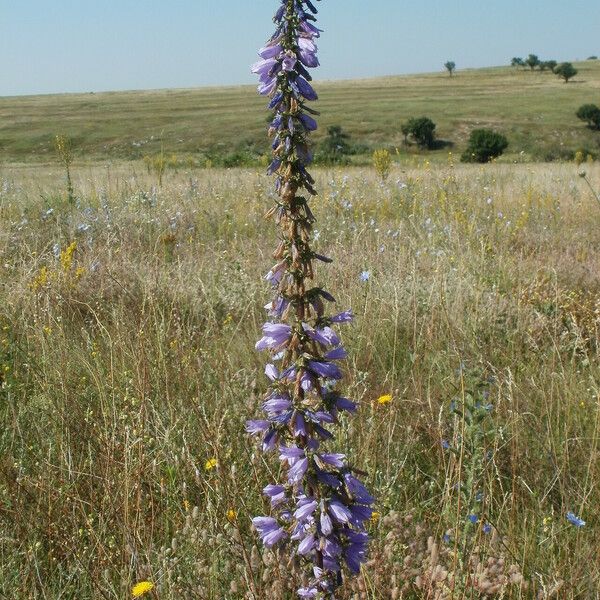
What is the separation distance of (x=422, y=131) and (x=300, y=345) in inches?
2197

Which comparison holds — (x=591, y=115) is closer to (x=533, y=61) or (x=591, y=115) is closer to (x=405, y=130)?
(x=405, y=130)

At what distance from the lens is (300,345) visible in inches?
62.2

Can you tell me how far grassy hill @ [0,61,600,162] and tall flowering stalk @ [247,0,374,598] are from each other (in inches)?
1420

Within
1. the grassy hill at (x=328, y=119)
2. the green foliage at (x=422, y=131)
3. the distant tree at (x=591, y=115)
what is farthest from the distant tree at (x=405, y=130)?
the distant tree at (x=591, y=115)

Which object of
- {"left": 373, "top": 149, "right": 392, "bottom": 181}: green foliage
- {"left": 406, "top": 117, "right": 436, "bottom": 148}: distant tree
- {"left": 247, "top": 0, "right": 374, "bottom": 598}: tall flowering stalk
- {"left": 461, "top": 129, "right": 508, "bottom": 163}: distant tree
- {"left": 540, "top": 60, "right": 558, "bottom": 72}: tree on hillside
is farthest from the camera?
{"left": 540, "top": 60, "right": 558, "bottom": 72}: tree on hillside

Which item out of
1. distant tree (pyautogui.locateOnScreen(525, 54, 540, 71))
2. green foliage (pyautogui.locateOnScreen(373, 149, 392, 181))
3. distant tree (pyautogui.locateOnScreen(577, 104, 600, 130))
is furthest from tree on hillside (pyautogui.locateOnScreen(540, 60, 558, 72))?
green foliage (pyautogui.locateOnScreen(373, 149, 392, 181))

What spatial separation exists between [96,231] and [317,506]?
21.5 feet

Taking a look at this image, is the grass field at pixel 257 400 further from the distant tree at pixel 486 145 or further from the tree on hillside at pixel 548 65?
the tree on hillside at pixel 548 65

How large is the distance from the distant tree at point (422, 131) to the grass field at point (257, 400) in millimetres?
46938

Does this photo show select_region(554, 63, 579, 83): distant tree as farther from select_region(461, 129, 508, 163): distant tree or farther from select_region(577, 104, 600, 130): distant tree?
select_region(461, 129, 508, 163): distant tree

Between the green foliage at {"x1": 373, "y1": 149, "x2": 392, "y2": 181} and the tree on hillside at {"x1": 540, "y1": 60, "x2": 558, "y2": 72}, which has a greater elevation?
the tree on hillside at {"x1": 540, "y1": 60, "x2": 558, "y2": 72}

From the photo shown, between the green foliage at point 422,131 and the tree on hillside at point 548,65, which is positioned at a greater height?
the tree on hillside at point 548,65

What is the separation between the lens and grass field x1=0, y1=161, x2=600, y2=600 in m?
2.21

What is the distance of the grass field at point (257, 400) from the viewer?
2.21 metres
